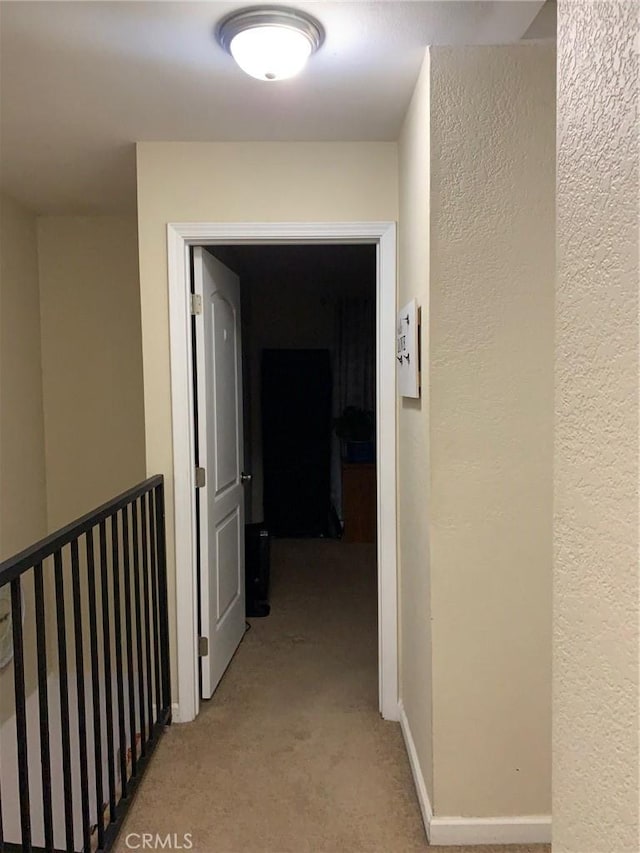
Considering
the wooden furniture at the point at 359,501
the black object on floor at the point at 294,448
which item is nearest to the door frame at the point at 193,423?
the wooden furniture at the point at 359,501

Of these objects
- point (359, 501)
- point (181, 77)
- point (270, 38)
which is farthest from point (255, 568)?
point (270, 38)

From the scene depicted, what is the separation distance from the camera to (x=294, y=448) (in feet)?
18.9

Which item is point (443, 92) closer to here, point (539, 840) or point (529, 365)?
point (529, 365)

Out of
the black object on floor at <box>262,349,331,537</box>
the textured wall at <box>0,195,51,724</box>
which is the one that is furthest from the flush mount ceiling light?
the black object on floor at <box>262,349,331,537</box>

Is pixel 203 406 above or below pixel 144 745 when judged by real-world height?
above

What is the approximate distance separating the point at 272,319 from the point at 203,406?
3463mm

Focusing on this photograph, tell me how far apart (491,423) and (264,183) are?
138 cm

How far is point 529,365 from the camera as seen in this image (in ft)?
5.70

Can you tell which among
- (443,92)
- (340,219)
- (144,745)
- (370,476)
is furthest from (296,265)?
(144,745)

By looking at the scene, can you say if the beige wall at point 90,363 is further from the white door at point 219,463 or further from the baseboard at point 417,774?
the baseboard at point 417,774

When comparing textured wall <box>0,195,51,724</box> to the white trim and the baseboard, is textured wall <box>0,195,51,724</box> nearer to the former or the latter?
the baseboard

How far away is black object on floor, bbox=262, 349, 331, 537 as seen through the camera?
5.71 meters

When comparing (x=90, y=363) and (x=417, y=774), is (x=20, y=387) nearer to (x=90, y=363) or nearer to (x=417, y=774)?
(x=90, y=363)

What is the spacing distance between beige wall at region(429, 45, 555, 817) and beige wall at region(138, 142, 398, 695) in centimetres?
70
